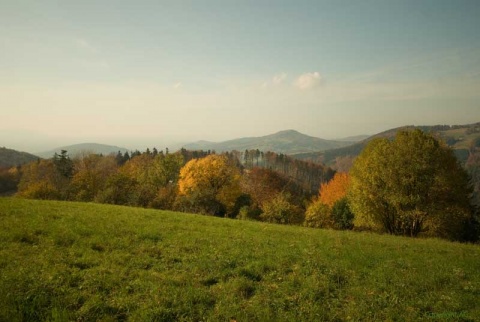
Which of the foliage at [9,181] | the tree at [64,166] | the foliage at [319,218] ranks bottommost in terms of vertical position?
the foliage at [319,218]

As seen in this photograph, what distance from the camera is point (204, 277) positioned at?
11625mm

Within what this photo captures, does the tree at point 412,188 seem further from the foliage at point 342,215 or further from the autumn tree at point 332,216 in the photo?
the autumn tree at point 332,216

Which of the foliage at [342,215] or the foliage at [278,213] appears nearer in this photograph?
the foliage at [342,215]

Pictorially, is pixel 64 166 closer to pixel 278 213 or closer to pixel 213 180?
pixel 213 180

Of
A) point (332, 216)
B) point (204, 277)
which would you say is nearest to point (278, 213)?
point (332, 216)

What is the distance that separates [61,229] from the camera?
15633mm

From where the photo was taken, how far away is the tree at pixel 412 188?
3384 cm

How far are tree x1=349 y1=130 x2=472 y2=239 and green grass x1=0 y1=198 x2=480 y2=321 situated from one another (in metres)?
16.6

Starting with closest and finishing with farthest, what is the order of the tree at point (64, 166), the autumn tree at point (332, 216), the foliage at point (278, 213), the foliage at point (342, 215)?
the foliage at point (342, 215)
the autumn tree at point (332, 216)
the foliage at point (278, 213)
the tree at point (64, 166)

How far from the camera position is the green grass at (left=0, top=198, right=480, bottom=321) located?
8.95 m

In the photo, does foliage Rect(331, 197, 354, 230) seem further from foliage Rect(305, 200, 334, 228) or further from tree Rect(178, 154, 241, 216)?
tree Rect(178, 154, 241, 216)

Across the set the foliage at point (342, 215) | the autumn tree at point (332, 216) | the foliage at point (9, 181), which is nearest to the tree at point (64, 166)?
the foliage at point (9, 181)

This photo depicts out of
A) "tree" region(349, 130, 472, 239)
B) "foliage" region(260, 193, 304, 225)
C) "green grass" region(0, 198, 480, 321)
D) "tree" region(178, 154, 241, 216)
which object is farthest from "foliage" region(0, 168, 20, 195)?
"tree" region(349, 130, 472, 239)

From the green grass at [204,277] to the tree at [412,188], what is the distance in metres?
16.6
